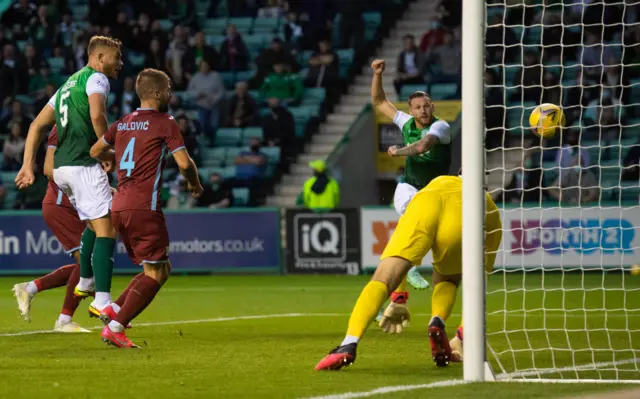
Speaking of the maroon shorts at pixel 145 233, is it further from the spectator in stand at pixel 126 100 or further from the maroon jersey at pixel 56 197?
the spectator in stand at pixel 126 100

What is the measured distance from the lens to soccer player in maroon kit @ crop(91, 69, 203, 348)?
30.6 ft

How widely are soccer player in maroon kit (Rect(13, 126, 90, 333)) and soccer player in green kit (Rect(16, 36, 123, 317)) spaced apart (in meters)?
0.21

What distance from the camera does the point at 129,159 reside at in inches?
372

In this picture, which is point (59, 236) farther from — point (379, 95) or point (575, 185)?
point (575, 185)

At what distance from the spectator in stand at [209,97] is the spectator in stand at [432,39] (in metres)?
3.65

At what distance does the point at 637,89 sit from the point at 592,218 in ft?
10.7

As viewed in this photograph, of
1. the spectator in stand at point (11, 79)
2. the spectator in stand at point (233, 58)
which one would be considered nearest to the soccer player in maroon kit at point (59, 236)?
the spectator in stand at point (233, 58)

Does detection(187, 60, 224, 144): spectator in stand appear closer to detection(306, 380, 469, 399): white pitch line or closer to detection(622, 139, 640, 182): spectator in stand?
detection(622, 139, 640, 182): spectator in stand

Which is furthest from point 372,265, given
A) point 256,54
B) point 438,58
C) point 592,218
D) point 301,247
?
point 256,54

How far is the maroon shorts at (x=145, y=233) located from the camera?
30.7 feet

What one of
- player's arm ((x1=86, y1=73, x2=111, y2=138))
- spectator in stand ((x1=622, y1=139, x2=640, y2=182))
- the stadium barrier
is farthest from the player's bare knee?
spectator in stand ((x1=622, y1=139, x2=640, y2=182))

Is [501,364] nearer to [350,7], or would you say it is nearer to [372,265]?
[372,265]

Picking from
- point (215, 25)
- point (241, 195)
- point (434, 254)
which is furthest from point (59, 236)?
point (215, 25)

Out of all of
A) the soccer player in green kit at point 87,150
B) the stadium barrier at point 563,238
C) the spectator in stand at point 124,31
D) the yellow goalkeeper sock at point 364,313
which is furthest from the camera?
the spectator in stand at point 124,31
